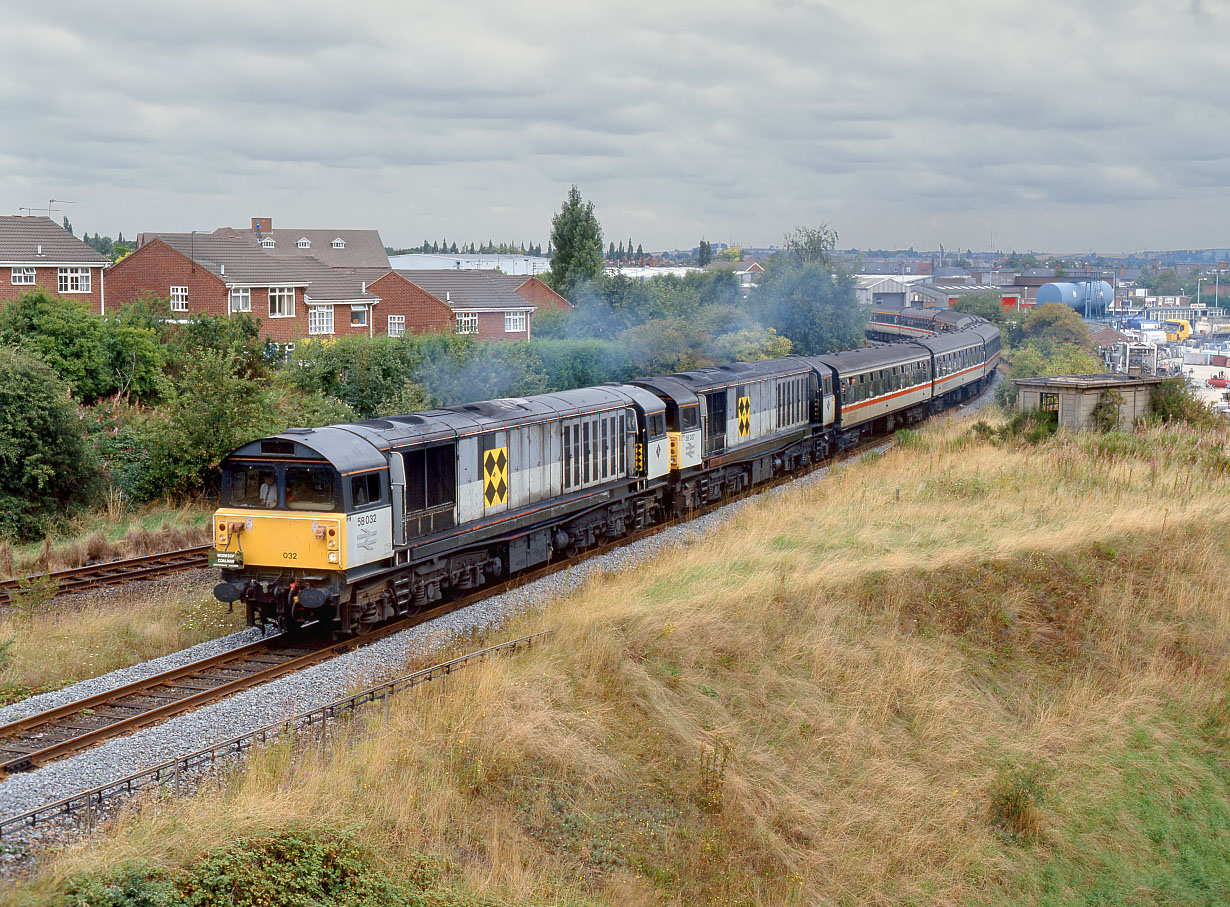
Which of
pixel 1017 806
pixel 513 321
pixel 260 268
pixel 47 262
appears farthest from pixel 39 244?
pixel 1017 806

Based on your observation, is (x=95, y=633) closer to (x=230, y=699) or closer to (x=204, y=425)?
(x=230, y=699)

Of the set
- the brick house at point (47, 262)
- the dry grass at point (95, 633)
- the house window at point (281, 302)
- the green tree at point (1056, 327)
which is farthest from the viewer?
the green tree at point (1056, 327)

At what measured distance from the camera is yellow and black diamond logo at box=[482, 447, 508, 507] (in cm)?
1978

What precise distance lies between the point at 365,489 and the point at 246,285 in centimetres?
4116

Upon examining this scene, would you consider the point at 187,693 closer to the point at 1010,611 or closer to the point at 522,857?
the point at 522,857

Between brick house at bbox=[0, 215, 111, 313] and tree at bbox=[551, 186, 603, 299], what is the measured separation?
3123 cm

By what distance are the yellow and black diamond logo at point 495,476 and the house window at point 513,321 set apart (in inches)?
1831

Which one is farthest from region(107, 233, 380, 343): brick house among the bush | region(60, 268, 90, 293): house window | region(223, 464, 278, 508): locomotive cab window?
region(223, 464, 278, 508): locomotive cab window

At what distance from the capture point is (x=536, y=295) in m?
77.2

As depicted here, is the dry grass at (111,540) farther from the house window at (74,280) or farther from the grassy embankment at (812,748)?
the house window at (74,280)

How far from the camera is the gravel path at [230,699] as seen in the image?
11016mm

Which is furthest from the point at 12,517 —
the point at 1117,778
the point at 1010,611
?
the point at 1117,778

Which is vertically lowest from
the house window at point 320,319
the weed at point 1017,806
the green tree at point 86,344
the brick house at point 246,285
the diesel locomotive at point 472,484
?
the weed at point 1017,806

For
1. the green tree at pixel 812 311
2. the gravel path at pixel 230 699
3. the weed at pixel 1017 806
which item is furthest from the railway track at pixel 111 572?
the green tree at pixel 812 311
